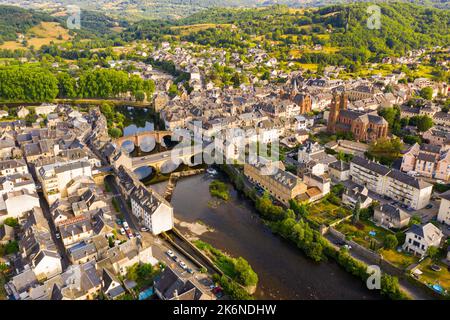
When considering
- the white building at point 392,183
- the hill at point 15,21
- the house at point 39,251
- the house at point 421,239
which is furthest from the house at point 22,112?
the hill at point 15,21

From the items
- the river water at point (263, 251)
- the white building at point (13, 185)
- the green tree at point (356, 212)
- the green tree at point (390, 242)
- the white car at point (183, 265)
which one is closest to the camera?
the river water at point (263, 251)

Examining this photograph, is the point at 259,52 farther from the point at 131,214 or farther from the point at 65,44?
the point at 131,214

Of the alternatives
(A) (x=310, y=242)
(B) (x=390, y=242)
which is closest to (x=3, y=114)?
(A) (x=310, y=242)

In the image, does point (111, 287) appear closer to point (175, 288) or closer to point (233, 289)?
point (175, 288)

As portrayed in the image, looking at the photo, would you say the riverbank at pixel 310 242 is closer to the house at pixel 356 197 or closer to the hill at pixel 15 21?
the house at pixel 356 197

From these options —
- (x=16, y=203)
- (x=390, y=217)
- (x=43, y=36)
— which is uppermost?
(x=43, y=36)
